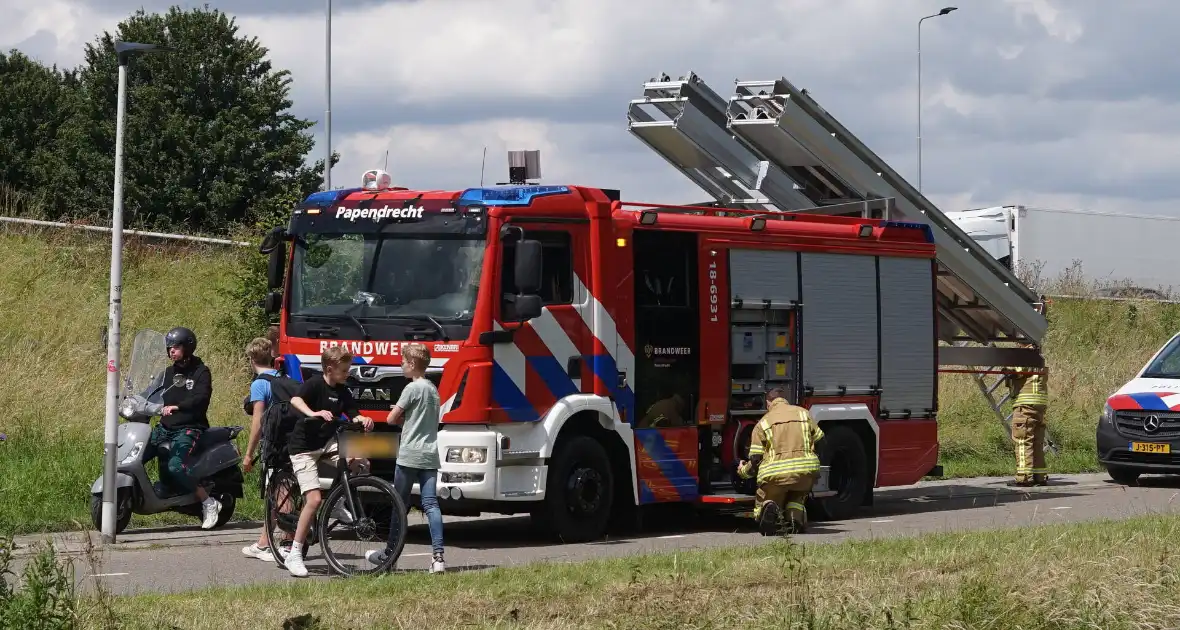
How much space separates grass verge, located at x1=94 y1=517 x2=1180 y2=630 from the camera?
8.46 metres

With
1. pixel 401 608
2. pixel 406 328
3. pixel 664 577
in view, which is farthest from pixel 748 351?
pixel 401 608

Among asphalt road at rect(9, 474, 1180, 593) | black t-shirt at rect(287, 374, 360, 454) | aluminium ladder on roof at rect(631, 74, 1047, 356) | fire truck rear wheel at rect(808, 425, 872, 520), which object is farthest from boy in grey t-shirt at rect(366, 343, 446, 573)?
aluminium ladder on roof at rect(631, 74, 1047, 356)

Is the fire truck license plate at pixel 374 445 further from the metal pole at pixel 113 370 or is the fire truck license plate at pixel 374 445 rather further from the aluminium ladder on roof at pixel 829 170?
the aluminium ladder on roof at pixel 829 170

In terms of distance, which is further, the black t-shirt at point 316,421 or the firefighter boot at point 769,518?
the firefighter boot at point 769,518

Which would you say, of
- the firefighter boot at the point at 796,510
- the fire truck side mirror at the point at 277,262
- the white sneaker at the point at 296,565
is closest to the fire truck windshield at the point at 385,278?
the fire truck side mirror at the point at 277,262

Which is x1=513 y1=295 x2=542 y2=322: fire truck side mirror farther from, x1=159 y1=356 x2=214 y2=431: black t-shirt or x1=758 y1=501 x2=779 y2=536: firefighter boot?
x1=758 y1=501 x2=779 y2=536: firefighter boot

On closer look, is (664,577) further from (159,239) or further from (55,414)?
(159,239)

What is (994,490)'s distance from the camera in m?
19.6

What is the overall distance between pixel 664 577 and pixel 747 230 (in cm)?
580

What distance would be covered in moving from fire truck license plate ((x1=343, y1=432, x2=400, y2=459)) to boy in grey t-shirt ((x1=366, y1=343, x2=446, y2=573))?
1605mm

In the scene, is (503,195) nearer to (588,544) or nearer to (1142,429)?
(588,544)

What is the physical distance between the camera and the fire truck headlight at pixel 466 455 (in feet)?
42.2

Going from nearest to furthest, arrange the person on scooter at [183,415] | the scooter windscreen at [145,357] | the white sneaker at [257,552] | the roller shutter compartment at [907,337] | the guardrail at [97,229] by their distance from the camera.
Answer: the white sneaker at [257,552] → the person on scooter at [183,415] → the roller shutter compartment at [907,337] → the scooter windscreen at [145,357] → the guardrail at [97,229]

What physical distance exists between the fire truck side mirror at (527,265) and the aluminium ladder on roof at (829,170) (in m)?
4.27
